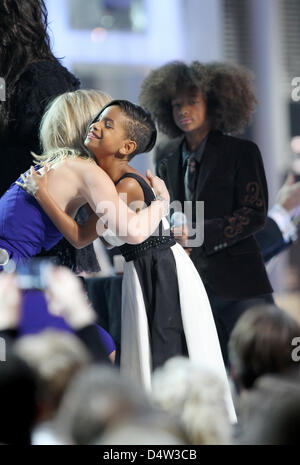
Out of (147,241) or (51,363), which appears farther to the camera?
(147,241)

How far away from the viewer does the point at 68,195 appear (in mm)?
2520

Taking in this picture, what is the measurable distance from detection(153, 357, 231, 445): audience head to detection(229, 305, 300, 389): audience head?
12 centimetres

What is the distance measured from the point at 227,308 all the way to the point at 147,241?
2.58 ft

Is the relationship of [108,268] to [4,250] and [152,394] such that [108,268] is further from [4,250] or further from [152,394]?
[152,394]

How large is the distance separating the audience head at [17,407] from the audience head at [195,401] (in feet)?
0.95

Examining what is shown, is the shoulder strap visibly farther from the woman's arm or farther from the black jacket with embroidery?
the black jacket with embroidery

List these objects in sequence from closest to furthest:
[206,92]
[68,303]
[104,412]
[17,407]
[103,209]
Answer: [104,412] < [17,407] < [68,303] < [103,209] < [206,92]

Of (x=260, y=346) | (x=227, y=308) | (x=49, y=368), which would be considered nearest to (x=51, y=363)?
(x=49, y=368)

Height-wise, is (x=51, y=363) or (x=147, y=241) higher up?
(x=51, y=363)

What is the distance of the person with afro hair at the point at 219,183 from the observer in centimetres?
321

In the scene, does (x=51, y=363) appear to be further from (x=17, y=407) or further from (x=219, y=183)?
(x=219, y=183)

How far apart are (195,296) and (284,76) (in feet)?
19.7

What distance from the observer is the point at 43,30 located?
283 centimetres

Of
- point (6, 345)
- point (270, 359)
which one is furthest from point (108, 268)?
point (270, 359)
